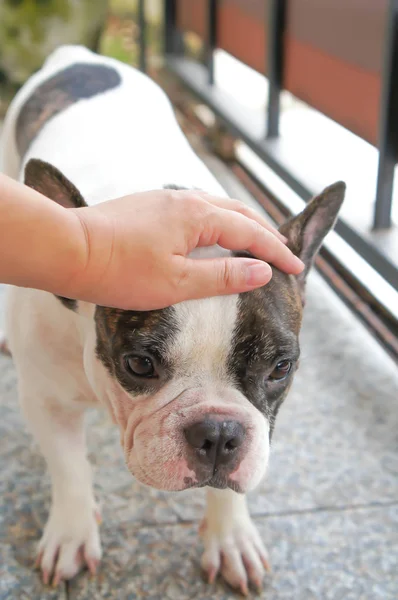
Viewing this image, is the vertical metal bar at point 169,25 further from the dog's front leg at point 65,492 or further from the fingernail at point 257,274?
the fingernail at point 257,274

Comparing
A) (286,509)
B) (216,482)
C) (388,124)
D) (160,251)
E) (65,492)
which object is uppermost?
(160,251)

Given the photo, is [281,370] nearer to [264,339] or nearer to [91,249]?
[264,339]

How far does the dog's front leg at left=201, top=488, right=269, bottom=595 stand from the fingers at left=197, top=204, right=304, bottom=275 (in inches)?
24.8

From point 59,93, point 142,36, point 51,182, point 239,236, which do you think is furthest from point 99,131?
point 142,36

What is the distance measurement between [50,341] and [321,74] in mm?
1860

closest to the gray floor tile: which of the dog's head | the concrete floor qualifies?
the concrete floor

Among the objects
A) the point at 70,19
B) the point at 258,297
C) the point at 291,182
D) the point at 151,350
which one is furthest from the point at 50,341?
the point at 70,19

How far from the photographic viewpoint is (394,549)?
1875mm

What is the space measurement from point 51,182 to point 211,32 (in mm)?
3257

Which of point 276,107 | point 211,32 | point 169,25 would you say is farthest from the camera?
point 169,25

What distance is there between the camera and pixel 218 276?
1.32m

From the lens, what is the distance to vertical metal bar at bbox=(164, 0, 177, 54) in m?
5.26

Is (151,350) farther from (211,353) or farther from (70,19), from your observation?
(70,19)

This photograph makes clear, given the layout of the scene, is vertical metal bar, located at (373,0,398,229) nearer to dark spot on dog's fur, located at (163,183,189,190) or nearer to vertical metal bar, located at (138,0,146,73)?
dark spot on dog's fur, located at (163,183,189,190)
